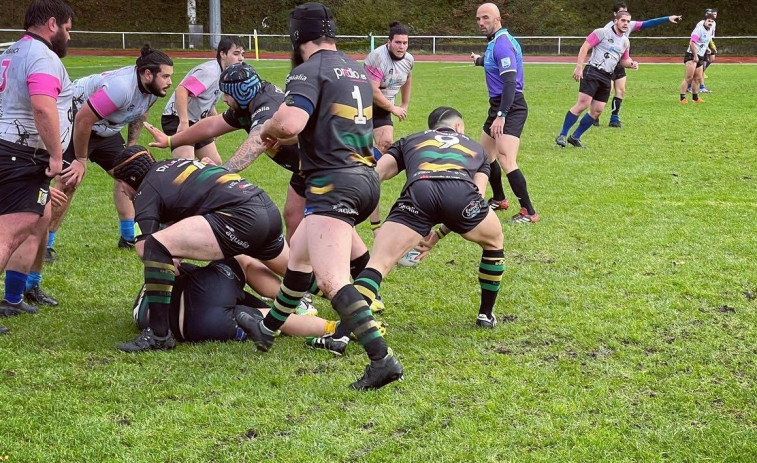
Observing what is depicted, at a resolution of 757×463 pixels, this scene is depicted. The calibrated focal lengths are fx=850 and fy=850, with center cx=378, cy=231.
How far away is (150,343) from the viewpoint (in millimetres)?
5207

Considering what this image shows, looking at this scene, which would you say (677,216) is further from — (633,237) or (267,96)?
(267,96)

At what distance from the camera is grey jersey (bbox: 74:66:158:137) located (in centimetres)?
684

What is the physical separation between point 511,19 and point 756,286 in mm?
38044

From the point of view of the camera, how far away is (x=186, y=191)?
5.30 metres

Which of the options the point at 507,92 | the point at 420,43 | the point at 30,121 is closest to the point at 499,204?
the point at 507,92

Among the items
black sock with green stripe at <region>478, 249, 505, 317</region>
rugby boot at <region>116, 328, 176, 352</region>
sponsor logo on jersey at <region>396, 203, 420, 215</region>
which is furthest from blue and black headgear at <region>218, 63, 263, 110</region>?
black sock with green stripe at <region>478, 249, 505, 317</region>

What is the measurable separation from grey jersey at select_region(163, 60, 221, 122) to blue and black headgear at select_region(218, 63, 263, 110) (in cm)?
278

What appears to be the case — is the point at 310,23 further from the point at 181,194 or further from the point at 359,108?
the point at 181,194

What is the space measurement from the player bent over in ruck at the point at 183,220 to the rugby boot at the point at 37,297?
4.33 feet

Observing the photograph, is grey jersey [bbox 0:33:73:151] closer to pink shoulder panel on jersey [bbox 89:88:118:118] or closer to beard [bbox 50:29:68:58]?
beard [bbox 50:29:68:58]

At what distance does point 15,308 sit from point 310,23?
308 cm

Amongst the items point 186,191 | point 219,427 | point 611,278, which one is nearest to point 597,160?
point 611,278

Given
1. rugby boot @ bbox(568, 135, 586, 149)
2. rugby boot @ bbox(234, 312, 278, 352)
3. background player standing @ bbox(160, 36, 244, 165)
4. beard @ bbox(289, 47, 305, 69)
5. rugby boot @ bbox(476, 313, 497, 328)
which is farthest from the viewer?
rugby boot @ bbox(568, 135, 586, 149)

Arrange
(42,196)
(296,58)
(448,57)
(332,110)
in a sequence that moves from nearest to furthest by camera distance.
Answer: (332,110)
(296,58)
(42,196)
(448,57)
